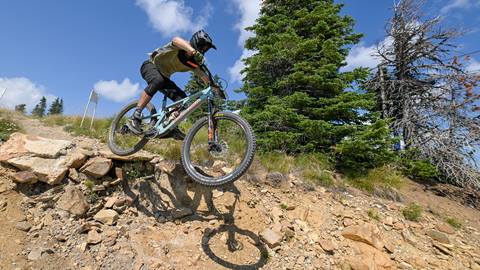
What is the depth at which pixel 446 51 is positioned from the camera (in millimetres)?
9180

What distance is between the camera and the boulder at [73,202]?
4.33 m

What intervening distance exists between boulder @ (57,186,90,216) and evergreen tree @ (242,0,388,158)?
4.50 m

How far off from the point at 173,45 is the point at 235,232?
3401 mm

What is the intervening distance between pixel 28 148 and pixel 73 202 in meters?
1.45

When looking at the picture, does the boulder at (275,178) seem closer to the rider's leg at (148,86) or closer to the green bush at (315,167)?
the green bush at (315,167)

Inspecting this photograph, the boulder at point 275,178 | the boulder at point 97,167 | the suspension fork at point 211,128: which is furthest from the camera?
the boulder at point 275,178

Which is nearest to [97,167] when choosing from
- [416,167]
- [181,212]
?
[181,212]

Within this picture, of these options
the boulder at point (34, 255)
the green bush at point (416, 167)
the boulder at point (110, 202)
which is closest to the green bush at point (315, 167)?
the green bush at point (416, 167)

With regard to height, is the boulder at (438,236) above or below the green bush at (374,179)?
below

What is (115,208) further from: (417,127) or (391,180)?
(417,127)

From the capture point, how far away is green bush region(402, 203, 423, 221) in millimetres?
5559

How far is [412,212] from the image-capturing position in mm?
5582

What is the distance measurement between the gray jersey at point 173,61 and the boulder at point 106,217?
2.62 meters

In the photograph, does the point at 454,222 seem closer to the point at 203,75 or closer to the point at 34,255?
the point at 203,75
